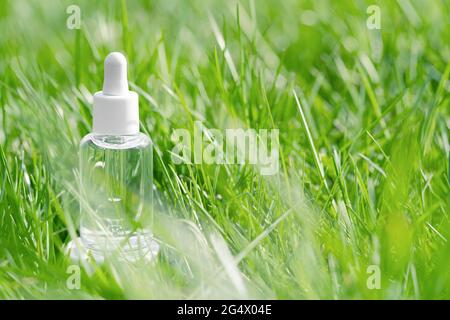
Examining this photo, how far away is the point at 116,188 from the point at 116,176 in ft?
0.05

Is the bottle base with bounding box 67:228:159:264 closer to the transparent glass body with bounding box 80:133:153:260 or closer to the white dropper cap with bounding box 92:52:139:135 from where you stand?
the transparent glass body with bounding box 80:133:153:260

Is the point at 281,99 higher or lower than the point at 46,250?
higher

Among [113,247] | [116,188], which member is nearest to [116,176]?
[116,188]

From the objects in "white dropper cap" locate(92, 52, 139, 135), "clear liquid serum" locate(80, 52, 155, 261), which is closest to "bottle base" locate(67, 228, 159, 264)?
"clear liquid serum" locate(80, 52, 155, 261)

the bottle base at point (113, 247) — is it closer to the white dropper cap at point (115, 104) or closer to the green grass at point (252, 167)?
the green grass at point (252, 167)

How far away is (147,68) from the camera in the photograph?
48.1 inches

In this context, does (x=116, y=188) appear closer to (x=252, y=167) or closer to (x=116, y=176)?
(x=116, y=176)

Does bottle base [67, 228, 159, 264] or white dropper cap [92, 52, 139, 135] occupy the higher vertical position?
white dropper cap [92, 52, 139, 135]

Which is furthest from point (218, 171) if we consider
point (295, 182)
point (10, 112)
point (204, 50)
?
point (204, 50)

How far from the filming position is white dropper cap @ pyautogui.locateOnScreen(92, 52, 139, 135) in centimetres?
85

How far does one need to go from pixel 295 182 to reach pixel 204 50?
1.74ft

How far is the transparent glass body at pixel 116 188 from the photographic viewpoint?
0.92 metres

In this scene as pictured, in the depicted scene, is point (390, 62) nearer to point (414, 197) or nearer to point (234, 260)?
point (414, 197)

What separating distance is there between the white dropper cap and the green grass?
0.10m
